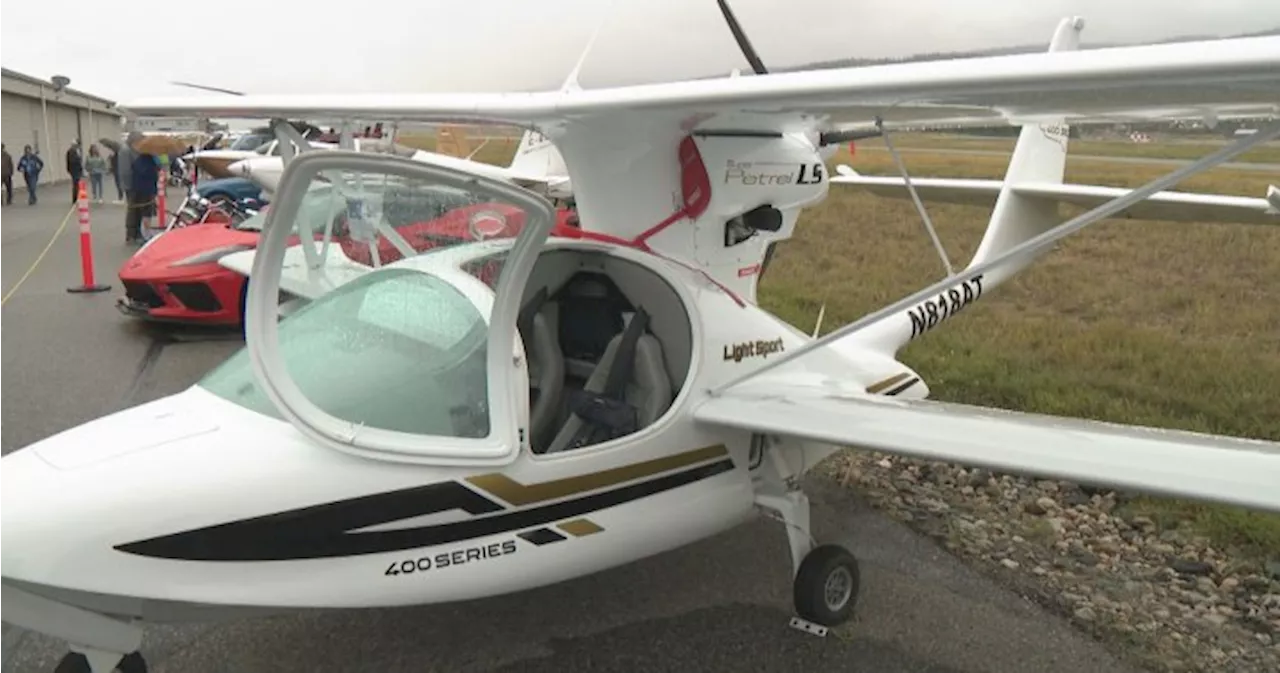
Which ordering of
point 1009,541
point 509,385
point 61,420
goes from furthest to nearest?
point 61,420 < point 1009,541 < point 509,385

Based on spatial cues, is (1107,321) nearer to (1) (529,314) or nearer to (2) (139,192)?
(1) (529,314)

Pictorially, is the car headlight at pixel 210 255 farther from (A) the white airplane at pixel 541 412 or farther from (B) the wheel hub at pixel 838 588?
(B) the wheel hub at pixel 838 588

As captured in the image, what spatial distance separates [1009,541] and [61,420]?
5.65m

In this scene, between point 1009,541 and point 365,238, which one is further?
point 1009,541

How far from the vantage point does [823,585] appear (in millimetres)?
4031

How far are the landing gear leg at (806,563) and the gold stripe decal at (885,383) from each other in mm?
609

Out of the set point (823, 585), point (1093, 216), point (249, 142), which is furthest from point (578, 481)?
point (249, 142)

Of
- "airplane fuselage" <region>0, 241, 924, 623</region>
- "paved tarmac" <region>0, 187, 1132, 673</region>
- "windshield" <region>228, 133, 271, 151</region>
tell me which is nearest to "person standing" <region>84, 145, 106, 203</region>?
"windshield" <region>228, 133, 271, 151</region>

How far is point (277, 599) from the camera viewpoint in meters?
2.86

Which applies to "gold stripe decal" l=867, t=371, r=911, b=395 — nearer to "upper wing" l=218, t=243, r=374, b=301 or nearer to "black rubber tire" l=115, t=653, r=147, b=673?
"upper wing" l=218, t=243, r=374, b=301

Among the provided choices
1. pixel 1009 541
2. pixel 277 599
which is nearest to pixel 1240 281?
pixel 1009 541

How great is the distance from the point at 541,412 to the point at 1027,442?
1.84m

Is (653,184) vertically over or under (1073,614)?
over

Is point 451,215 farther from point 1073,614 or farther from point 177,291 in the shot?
point 177,291
